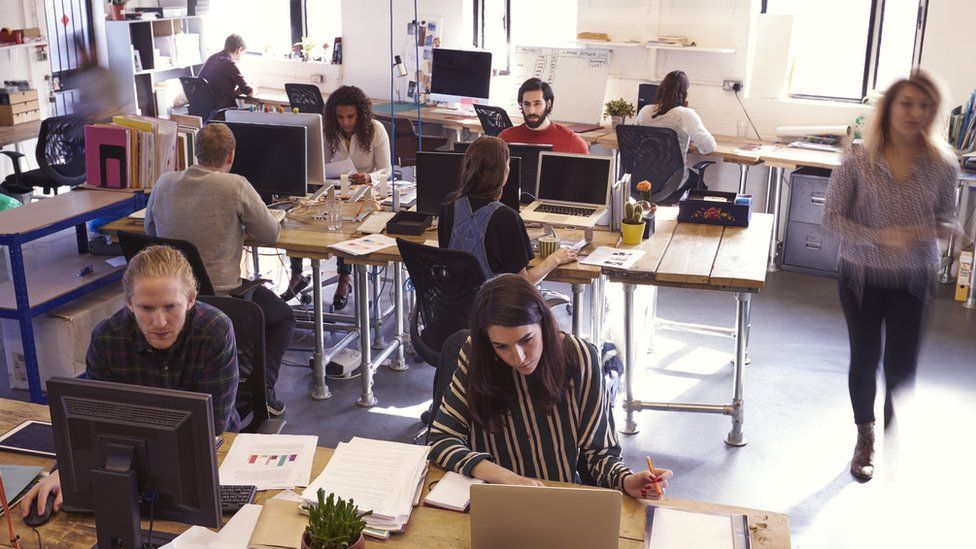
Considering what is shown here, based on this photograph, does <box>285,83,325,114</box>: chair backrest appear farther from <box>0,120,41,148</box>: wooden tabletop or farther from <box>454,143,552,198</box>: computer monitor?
<box>454,143,552,198</box>: computer monitor

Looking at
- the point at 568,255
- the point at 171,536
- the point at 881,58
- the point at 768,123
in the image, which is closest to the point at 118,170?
the point at 568,255

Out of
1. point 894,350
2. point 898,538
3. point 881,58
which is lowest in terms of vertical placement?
point 898,538

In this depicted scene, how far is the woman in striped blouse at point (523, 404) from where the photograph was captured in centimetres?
231

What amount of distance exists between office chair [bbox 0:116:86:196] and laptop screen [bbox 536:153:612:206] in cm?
371

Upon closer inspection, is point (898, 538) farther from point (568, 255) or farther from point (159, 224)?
point (159, 224)

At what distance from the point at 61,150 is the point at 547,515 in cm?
584

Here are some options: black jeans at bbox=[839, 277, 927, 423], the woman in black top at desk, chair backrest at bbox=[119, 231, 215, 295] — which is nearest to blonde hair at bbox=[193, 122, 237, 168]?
chair backrest at bbox=[119, 231, 215, 295]

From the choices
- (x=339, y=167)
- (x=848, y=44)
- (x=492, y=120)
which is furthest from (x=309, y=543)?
(x=848, y=44)

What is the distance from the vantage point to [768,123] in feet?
22.7

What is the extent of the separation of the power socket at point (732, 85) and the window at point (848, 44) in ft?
1.24

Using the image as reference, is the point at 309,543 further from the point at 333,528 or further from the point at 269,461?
the point at 269,461

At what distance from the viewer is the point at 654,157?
6090 millimetres

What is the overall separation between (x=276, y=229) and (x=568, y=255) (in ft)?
4.17

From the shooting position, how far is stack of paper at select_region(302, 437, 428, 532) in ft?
7.22
